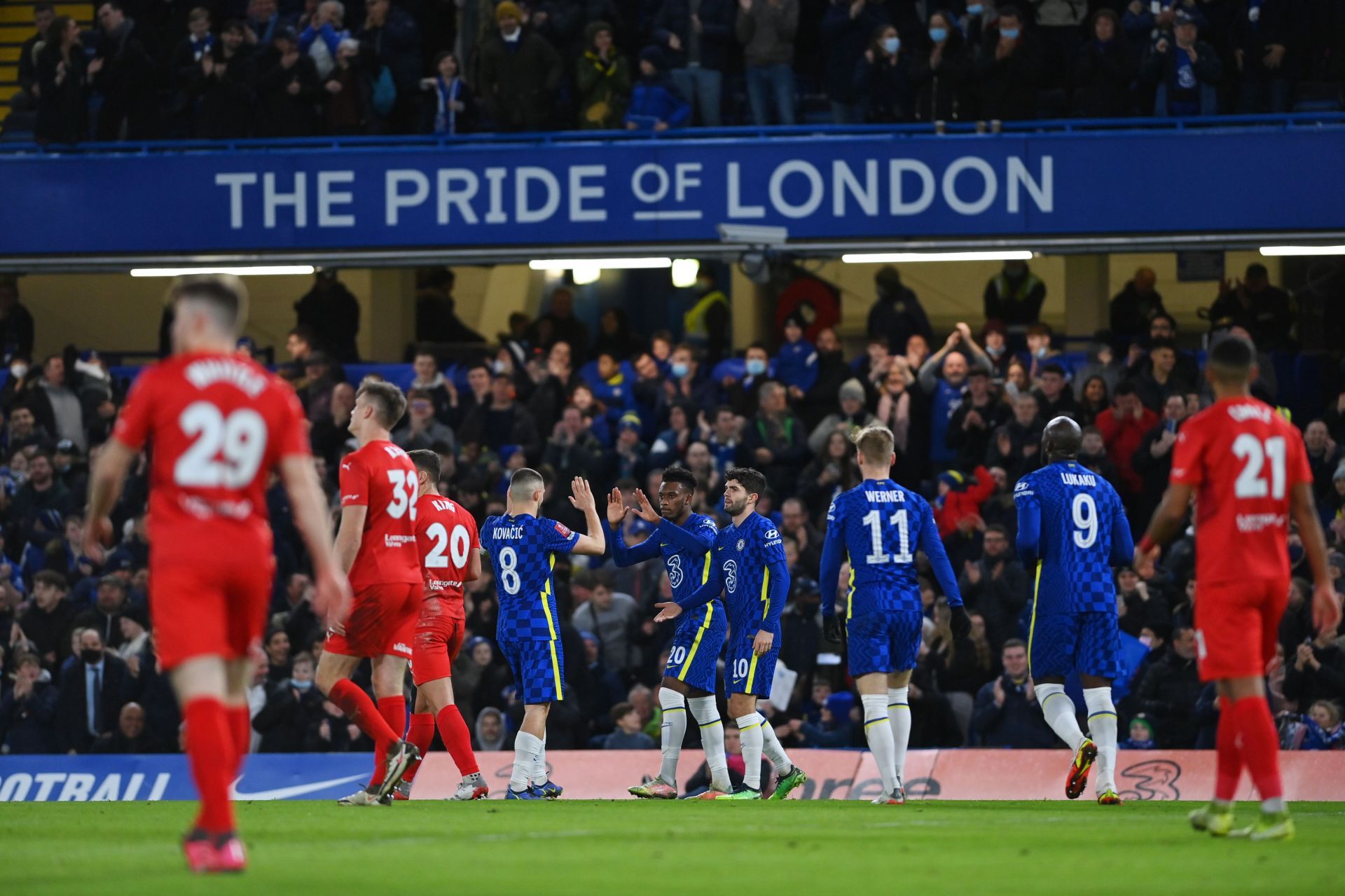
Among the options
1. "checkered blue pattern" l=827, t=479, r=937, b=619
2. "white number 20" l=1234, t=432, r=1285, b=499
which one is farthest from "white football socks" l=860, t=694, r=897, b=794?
"white number 20" l=1234, t=432, r=1285, b=499

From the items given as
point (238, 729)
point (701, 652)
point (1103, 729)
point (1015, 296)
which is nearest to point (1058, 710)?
point (1103, 729)

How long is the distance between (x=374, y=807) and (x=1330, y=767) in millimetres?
7689

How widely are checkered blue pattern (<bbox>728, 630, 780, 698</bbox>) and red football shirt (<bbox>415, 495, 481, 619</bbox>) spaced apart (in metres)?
1.96

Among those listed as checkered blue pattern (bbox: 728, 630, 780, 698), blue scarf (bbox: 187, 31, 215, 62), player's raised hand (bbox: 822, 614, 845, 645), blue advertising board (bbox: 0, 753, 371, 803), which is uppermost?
blue scarf (bbox: 187, 31, 215, 62)

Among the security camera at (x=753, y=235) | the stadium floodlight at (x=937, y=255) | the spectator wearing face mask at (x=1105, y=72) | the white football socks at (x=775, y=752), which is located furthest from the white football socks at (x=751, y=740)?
the spectator wearing face mask at (x=1105, y=72)

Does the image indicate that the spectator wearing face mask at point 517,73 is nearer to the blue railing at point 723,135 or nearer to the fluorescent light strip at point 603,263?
the blue railing at point 723,135

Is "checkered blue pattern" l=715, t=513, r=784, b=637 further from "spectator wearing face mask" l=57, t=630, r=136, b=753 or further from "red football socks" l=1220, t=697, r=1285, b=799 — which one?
"spectator wearing face mask" l=57, t=630, r=136, b=753

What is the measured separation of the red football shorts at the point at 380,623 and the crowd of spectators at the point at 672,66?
38.3 feet

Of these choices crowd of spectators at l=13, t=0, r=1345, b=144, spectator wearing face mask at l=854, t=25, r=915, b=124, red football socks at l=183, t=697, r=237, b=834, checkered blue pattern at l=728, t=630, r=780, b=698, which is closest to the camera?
red football socks at l=183, t=697, r=237, b=834

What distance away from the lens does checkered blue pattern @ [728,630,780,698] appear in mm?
13281

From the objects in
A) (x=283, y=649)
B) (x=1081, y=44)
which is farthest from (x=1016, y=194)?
(x=283, y=649)

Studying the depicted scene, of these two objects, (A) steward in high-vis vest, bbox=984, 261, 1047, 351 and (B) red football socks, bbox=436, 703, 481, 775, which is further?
(A) steward in high-vis vest, bbox=984, 261, 1047, 351

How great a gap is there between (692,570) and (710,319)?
9.50m

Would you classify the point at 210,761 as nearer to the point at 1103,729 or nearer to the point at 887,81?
the point at 1103,729
